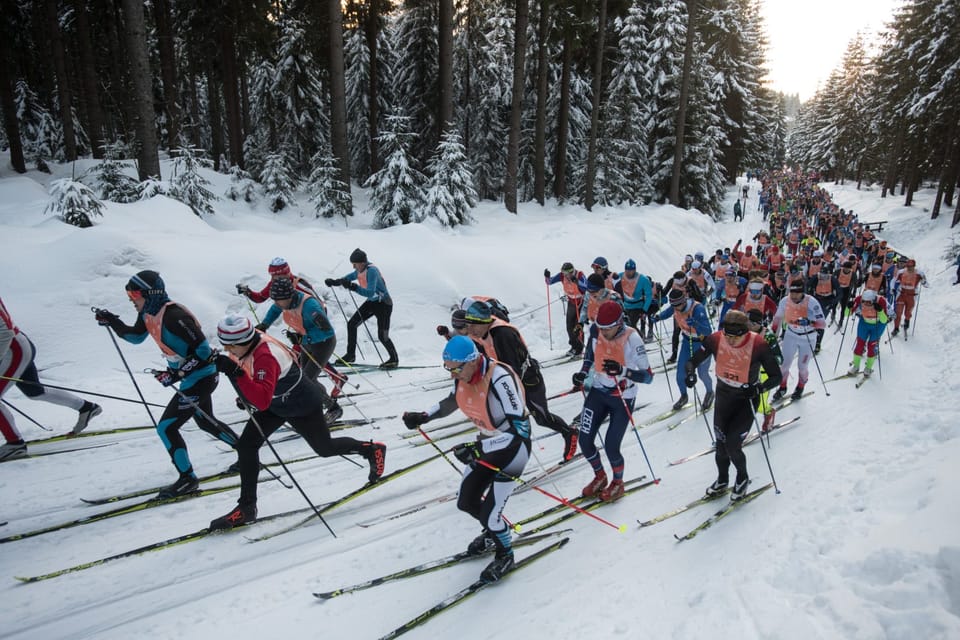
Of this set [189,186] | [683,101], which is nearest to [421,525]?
[189,186]

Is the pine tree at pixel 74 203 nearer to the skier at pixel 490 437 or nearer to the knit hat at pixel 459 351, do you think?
the skier at pixel 490 437

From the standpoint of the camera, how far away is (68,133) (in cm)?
1919

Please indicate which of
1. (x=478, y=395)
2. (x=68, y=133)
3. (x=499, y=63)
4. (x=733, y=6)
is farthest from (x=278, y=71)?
(x=733, y=6)

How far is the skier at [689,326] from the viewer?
24.8ft

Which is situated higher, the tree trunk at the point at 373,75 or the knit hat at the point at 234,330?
the tree trunk at the point at 373,75

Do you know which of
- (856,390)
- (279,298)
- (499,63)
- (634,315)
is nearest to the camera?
(279,298)

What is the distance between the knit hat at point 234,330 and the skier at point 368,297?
401 centimetres

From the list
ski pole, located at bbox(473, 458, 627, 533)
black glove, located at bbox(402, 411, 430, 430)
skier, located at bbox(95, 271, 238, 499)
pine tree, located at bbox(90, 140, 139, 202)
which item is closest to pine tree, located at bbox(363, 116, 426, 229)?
pine tree, located at bbox(90, 140, 139, 202)

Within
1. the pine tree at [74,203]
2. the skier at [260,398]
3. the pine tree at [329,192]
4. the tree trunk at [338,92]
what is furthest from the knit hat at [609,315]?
the tree trunk at [338,92]

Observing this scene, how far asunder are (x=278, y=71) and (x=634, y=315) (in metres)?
Answer: 19.8

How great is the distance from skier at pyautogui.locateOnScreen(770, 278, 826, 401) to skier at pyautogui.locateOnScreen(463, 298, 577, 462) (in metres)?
4.06

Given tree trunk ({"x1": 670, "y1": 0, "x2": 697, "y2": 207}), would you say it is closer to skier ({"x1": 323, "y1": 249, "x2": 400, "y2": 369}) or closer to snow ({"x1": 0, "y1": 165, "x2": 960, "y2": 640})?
snow ({"x1": 0, "y1": 165, "x2": 960, "y2": 640})

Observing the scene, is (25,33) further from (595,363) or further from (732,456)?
(732,456)

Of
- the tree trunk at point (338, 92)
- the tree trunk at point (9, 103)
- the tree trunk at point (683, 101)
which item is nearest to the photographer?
the tree trunk at point (338, 92)
